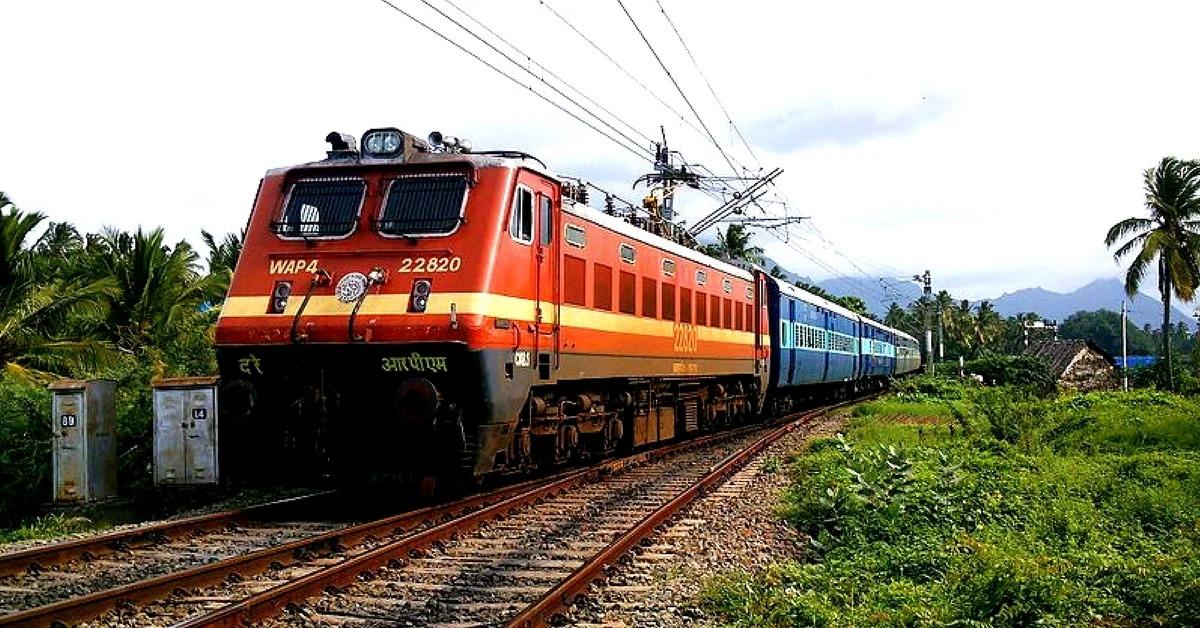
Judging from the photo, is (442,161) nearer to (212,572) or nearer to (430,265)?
(430,265)

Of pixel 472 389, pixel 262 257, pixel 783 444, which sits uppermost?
pixel 262 257

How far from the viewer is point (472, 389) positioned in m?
10.2

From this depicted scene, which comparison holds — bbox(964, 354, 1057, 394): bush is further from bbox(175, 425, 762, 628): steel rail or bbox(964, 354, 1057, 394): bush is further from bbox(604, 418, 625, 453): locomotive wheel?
bbox(175, 425, 762, 628): steel rail

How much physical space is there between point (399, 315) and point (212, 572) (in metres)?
3.47

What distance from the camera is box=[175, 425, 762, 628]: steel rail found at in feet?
20.4

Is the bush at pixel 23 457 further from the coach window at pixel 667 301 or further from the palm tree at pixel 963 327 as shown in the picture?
the palm tree at pixel 963 327

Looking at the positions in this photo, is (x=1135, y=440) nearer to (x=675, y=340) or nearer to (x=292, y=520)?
(x=675, y=340)

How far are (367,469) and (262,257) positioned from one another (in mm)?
2428

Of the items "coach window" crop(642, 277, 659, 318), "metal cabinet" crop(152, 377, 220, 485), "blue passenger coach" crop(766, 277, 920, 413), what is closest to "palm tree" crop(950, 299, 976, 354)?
"blue passenger coach" crop(766, 277, 920, 413)

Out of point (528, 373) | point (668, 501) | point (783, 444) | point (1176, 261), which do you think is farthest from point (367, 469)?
point (1176, 261)

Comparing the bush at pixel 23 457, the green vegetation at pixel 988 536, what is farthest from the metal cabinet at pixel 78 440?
the green vegetation at pixel 988 536

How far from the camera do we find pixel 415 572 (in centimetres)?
795

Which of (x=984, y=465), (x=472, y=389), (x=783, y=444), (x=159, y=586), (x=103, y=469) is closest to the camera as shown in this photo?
(x=159, y=586)

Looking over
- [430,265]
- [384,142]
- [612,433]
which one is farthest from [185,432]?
[612,433]
